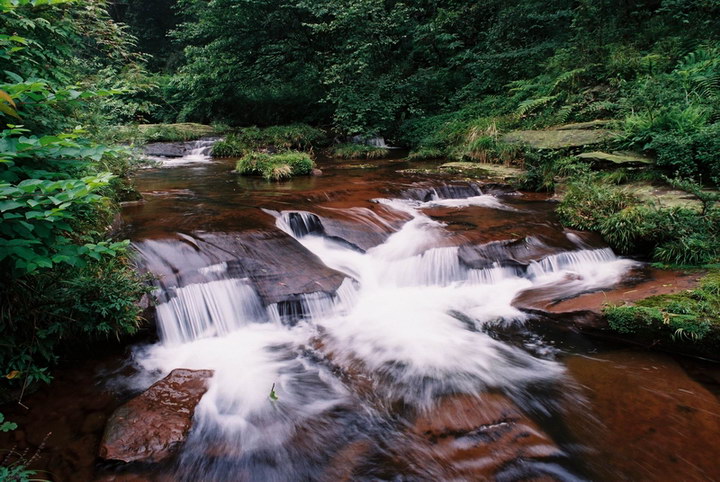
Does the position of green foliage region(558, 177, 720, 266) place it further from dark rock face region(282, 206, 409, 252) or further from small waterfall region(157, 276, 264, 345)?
small waterfall region(157, 276, 264, 345)

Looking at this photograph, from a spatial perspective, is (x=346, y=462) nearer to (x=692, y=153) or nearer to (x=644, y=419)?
(x=644, y=419)

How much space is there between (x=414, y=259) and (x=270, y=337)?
2838 millimetres

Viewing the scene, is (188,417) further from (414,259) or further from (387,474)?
(414,259)

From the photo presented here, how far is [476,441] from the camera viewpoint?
3277mm

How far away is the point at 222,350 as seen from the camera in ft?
15.3

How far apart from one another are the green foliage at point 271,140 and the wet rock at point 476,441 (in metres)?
14.9


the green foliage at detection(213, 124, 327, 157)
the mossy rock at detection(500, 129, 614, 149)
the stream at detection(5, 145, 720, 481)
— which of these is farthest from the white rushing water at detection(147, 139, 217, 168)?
the mossy rock at detection(500, 129, 614, 149)

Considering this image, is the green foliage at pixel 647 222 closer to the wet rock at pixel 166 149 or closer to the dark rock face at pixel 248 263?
the dark rock face at pixel 248 263

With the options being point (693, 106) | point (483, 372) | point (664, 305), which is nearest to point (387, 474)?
point (483, 372)

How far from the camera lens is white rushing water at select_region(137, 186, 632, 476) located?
12.8 ft

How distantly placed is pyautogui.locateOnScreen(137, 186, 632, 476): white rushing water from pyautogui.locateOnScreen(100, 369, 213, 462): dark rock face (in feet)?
0.57

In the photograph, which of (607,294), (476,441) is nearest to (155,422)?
(476,441)

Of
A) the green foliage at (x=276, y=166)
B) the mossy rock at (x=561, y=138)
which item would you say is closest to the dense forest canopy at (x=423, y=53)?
the mossy rock at (x=561, y=138)

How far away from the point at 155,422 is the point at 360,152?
45.0 feet
